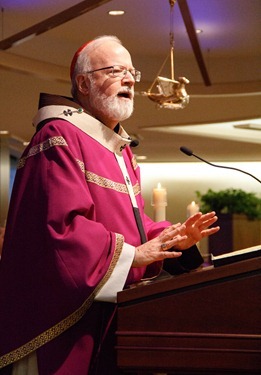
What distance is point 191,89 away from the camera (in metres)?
11.2

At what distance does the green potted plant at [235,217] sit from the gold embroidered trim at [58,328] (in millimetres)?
8407

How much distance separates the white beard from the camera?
3125mm

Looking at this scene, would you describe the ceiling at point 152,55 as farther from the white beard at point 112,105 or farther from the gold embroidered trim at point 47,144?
the gold embroidered trim at point 47,144

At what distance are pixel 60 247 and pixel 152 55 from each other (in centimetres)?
890

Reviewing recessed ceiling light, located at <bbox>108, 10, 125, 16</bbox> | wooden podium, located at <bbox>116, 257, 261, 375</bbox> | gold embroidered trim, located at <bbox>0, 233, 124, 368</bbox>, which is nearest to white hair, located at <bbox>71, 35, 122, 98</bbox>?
gold embroidered trim, located at <bbox>0, 233, 124, 368</bbox>

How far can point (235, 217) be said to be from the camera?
464 inches

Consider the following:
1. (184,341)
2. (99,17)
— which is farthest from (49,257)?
(99,17)

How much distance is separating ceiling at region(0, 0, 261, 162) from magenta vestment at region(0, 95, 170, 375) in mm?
4507

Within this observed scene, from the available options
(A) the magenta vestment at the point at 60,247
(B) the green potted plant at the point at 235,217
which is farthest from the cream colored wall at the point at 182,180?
(A) the magenta vestment at the point at 60,247

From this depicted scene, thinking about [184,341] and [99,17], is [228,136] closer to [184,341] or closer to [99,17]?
[99,17]

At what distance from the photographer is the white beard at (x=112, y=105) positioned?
10.3ft

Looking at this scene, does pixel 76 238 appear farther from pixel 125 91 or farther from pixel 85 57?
pixel 85 57

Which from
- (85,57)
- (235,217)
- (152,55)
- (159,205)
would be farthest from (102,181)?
(235,217)

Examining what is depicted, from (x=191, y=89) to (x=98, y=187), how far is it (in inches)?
327
